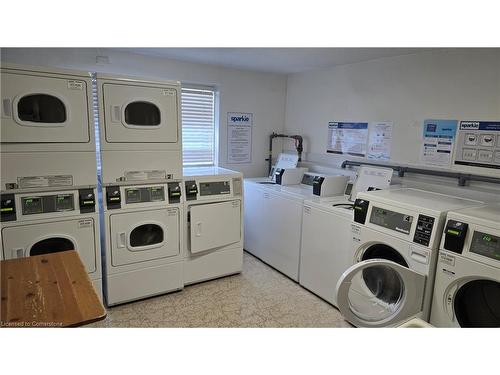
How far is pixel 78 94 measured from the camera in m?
2.52

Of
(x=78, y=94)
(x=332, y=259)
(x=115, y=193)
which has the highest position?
(x=78, y=94)

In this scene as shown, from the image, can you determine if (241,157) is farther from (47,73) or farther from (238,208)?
(47,73)

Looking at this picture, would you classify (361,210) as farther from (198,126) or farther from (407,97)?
(198,126)

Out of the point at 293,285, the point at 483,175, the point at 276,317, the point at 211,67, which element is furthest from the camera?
the point at 211,67

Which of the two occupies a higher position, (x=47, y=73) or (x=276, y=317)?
(x=47, y=73)

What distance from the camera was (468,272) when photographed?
1913mm

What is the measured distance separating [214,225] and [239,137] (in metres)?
1.51

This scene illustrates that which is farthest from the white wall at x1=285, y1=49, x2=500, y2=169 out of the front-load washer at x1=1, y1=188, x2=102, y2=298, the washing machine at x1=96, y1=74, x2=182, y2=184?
the front-load washer at x1=1, y1=188, x2=102, y2=298

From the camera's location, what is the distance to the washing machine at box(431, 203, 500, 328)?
185 centimetres

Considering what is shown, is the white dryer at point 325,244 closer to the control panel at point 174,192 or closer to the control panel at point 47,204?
the control panel at point 174,192

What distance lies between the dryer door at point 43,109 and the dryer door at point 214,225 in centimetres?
120

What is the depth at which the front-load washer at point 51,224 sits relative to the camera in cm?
240

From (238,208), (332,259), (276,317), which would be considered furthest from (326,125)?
(276,317)

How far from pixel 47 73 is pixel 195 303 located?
7.16 feet
